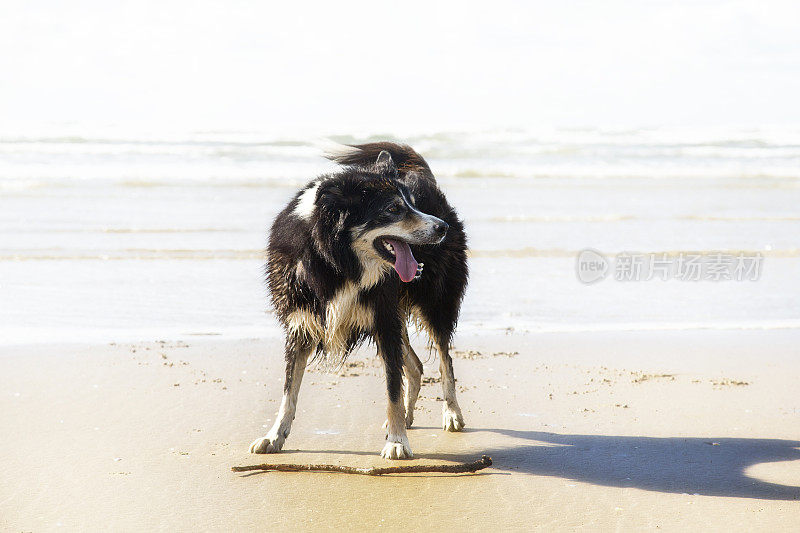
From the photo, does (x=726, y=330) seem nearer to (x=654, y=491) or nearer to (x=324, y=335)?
(x=654, y=491)

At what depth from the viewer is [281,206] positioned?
15.2 metres

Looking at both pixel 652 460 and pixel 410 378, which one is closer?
pixel 652 460

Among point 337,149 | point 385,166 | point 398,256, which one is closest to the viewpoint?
point 398,256

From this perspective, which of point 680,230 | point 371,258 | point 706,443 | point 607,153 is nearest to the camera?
point 371,258

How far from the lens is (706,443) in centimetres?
457

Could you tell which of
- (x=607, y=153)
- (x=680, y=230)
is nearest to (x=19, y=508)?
(x=680, y=230)

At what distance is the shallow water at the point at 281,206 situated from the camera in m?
7.57

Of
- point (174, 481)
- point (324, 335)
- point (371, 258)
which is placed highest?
point (371, 258)

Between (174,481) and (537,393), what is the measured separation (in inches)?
98.8

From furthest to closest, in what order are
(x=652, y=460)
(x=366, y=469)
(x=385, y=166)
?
(x=385, y=166) < (x=652, y=460) < (x=366, y=469)

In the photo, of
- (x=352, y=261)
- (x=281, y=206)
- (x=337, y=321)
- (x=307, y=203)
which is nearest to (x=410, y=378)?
(x=337, y=321)

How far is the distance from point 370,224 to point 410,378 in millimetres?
1257
